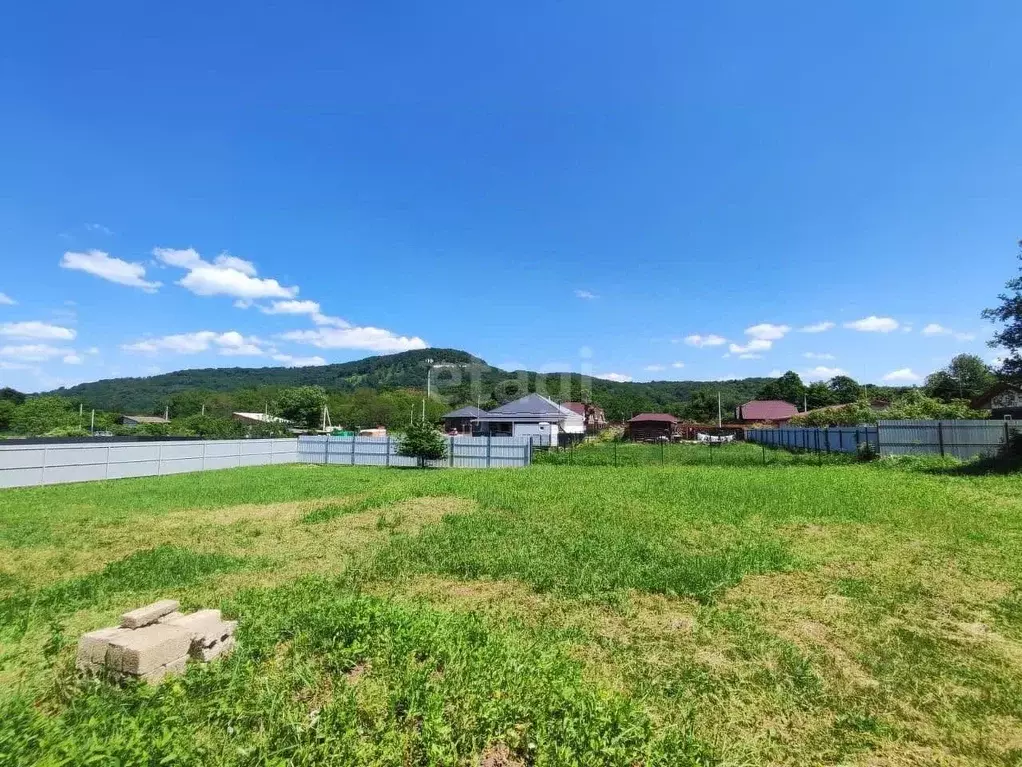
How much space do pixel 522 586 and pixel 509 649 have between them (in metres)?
1.84

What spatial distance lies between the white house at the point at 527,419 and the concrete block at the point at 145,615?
106ft

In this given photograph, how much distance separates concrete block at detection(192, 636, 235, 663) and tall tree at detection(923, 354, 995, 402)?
2722 inches

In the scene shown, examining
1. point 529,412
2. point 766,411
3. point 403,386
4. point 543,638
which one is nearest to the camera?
point 543,638

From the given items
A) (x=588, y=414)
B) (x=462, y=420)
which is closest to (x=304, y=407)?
(x=462, y=420)

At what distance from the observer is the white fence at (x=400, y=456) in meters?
21.4

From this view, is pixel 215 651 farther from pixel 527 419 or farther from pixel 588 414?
pixel 588 414

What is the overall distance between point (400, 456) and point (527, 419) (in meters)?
16.3

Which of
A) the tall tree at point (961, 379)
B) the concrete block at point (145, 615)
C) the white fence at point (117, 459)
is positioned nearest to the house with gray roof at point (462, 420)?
the white fence at point (117, 459)

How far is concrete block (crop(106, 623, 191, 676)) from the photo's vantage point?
3.12 metres

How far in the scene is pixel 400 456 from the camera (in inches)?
901

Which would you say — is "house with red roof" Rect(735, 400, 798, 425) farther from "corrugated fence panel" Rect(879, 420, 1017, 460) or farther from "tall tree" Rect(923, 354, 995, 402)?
"corrugated fence panel" Rect(879, 420, 1017, 460)

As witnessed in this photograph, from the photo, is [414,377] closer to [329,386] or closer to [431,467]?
[329,386]

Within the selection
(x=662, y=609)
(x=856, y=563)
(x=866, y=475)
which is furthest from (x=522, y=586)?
(x=866, y=475)

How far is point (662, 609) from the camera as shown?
468cm
